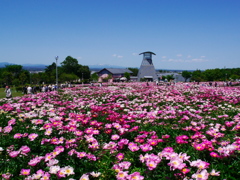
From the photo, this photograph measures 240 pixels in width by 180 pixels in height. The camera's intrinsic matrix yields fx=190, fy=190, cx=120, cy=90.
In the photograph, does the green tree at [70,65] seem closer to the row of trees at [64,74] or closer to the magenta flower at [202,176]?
the row of trees at [64,74]

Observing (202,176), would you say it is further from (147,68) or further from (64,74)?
(147,68)

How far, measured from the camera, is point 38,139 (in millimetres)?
3883

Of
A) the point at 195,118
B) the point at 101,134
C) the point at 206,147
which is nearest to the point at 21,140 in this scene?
the point at 101,134

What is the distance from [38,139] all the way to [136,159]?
6.70ft

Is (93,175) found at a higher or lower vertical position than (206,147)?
lower

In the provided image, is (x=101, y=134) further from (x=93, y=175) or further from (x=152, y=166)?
(x=152, y=166)

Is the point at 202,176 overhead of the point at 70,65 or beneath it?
beneath

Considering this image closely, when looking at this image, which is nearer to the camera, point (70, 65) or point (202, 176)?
point (202, 176)

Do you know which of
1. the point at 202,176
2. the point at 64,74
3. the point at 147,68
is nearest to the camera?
the point at 202,176

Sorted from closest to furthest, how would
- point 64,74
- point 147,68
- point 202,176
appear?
point 202,176 → point 64,74 → point 147,68

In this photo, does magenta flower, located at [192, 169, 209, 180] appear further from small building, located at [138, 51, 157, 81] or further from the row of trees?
small building, located at [138, 51, 157, 81]

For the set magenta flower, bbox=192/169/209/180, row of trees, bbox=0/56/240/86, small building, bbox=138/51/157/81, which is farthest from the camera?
small building, bbox=138/51/157/81

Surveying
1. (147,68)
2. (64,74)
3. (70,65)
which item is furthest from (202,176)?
(70,65)

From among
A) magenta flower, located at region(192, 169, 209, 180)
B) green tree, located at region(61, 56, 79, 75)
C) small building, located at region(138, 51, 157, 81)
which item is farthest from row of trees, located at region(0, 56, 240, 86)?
magenta flower, located at region(192, 169, 209, 180)
